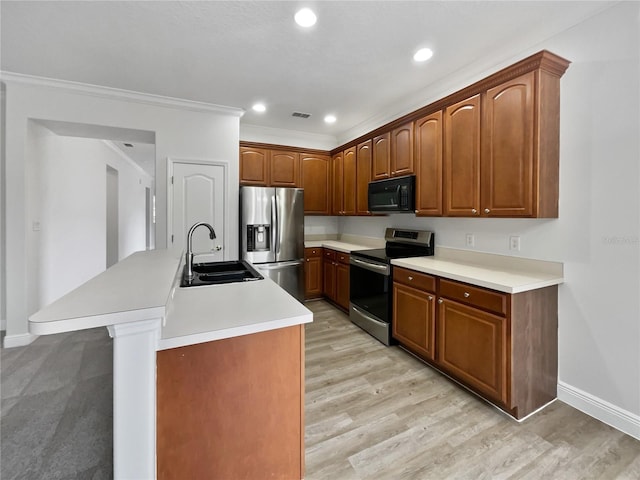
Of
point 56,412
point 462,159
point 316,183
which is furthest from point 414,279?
point 56,412

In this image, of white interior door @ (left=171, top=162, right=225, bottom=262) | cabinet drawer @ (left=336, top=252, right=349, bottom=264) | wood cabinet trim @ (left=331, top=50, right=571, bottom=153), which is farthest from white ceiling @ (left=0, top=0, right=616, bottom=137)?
cabinet drawer @ (left=336, top=252, right=349, bottom=264)

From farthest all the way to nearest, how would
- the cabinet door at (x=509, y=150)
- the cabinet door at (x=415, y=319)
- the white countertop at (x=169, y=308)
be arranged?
the cabinet door at (x=415, y=319) < the cabinet door at (x=509, y=150) < the white countertop at (x=169, y=308)

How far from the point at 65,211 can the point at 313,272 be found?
3480mm

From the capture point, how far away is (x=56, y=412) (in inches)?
77.9

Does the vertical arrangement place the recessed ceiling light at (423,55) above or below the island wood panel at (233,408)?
above

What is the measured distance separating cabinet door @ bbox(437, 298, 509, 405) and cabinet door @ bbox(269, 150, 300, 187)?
2942mm

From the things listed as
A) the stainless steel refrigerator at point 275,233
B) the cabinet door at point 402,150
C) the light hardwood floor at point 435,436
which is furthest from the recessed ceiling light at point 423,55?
the light hardwood floor at point 435,436

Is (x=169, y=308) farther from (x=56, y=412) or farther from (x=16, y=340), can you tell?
(x=16, y=340)

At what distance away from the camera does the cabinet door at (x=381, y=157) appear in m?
3.40

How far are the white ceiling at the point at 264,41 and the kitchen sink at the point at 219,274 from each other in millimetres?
1797

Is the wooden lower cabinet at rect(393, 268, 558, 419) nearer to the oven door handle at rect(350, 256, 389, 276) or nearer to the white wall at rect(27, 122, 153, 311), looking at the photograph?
the oven door handle at rect(350, 256, 389, 276)

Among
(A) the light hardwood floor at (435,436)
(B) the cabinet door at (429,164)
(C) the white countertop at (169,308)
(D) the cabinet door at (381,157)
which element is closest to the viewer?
(C) the white countertop at (169,308)

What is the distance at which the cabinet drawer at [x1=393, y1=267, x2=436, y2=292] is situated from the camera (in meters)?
2.45

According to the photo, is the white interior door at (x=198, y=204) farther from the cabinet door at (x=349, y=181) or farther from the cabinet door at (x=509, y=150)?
the cabinet door at (x=509, y=150)
